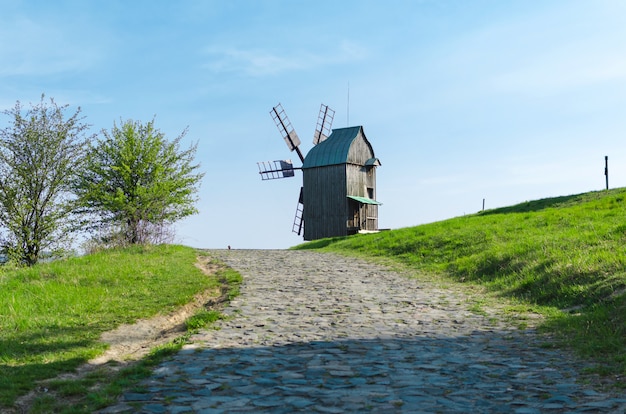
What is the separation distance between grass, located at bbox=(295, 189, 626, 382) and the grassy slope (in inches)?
296

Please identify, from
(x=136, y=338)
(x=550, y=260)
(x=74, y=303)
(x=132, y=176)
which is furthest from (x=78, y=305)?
(x=132, y=176)

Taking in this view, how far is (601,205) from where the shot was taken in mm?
25547

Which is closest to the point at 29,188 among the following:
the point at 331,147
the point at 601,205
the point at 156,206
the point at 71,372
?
the point at 156,206

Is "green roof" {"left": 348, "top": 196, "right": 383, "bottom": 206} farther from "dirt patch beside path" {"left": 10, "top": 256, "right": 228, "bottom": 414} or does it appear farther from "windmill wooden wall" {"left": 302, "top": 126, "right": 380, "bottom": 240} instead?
"dirt patch beside path" {"left": 10, "top": 256, "right": 228, "bottom": 414}

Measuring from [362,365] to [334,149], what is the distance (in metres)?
34.4

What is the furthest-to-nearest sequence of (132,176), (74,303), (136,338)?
(132,176) < (74,303) < (136,338)

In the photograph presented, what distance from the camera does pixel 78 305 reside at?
1252cm

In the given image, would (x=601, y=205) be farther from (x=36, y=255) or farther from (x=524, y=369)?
(x=36, y=255)

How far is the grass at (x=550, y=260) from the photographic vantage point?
9.84 m

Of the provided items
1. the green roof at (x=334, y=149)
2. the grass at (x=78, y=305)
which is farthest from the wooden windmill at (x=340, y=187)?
the grass at (x=78, y=305)

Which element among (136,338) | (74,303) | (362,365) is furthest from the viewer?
(74,303)

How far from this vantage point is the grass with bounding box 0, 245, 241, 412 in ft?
25.9

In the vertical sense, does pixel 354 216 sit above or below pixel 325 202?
below

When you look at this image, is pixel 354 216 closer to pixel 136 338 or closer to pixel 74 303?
pixel 74 303
